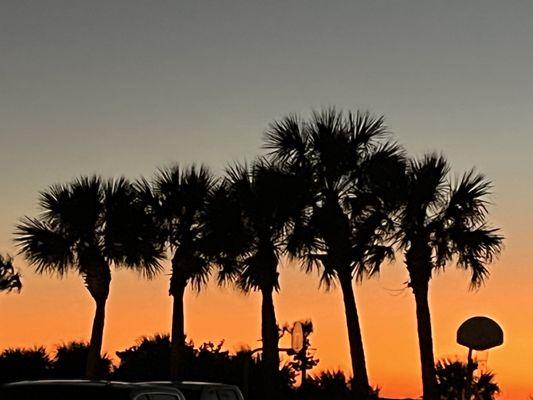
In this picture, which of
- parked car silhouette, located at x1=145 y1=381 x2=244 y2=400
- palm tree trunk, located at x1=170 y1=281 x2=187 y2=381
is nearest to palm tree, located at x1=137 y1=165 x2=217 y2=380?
palm tree trunk, located at x1=170 y1=281 x2=187 y2=381

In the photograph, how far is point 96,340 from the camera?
1724 inches

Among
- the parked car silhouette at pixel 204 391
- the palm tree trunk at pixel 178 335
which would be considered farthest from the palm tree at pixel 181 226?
the parked car silhouette at pixel 204 391

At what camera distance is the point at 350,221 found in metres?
41.4

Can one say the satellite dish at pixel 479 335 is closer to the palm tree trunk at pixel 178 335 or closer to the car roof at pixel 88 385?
the palm tree trunk at pixel 178 335

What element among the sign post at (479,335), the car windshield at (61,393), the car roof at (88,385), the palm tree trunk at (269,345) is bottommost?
the car windshield at (61,393)

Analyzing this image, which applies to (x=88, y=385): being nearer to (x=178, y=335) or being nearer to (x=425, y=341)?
(x=425, y=341)

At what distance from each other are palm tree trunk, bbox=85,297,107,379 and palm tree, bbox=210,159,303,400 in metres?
5.21

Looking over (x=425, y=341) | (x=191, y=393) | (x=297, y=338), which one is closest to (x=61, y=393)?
(x=191, y=393)

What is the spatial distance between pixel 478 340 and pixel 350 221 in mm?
12733

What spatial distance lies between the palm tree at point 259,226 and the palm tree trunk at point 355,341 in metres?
2.55

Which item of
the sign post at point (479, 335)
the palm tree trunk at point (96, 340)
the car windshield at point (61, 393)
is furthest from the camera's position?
the palm tree trunk at point (96, 340)

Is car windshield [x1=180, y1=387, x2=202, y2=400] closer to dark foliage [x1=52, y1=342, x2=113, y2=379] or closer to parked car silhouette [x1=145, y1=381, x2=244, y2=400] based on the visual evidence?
parked car silhouette [x1=145, y1=381, x2=244, y2=400]

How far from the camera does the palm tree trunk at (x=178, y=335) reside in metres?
43.2

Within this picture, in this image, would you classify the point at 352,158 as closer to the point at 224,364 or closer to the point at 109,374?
the point at 224,364
